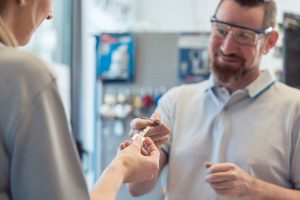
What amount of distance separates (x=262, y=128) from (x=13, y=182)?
3.31ft

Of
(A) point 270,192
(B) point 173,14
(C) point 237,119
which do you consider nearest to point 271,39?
(C) point 237,119

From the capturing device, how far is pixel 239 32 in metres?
1.57

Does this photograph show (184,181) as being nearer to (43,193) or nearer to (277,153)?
(277,153)

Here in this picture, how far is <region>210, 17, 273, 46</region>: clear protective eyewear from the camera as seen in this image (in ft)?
5.11

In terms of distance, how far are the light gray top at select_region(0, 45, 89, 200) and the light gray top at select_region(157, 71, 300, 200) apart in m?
0.86

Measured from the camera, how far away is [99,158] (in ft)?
9.73

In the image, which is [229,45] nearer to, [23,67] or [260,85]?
[260,85]

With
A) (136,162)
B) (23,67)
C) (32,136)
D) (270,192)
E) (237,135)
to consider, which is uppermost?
(23,67)

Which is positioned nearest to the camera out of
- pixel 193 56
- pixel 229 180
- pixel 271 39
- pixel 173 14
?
pixel 229 180

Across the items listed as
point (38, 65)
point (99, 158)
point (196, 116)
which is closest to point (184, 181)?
point (196, 116)

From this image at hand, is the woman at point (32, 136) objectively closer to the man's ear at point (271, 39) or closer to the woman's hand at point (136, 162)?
the woman's hand at point (136, 162)

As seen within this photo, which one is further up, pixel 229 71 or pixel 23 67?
pixel 23 67

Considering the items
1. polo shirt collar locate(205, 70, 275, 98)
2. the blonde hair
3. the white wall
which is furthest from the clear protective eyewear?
the white wall

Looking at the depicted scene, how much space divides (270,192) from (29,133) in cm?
93
